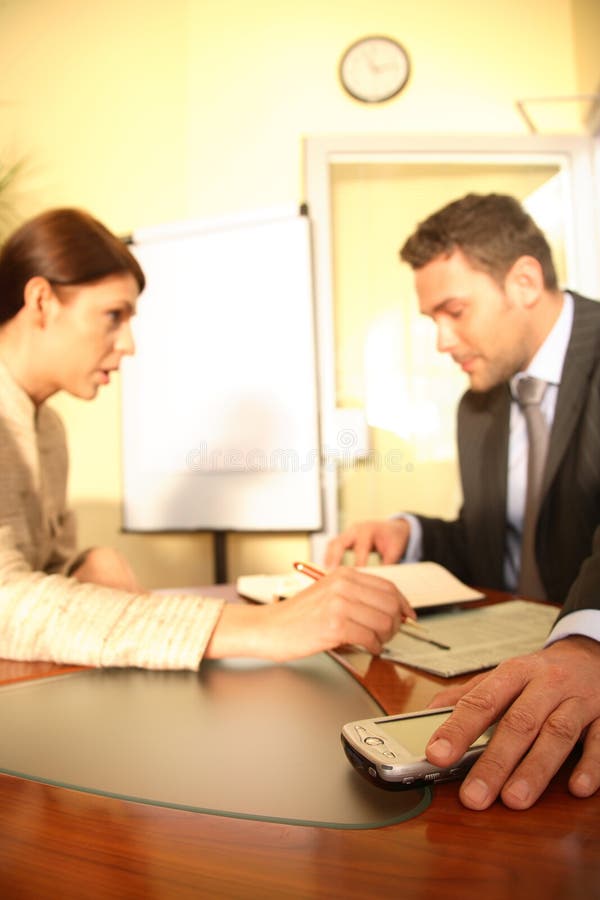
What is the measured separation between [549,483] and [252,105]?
1.76m

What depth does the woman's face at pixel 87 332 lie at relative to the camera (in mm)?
1046

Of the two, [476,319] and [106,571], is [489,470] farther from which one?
[106,571]

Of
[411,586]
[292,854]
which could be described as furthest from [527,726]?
[411,586]

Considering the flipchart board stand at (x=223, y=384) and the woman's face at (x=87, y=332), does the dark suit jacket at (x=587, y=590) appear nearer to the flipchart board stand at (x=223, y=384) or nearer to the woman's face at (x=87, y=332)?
the woman's face at (x=87, y=332)

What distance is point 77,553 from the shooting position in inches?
43.4

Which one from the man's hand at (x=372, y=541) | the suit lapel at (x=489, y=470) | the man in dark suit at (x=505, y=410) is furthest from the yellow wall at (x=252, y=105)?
the man's hand at (x=372, y=541)

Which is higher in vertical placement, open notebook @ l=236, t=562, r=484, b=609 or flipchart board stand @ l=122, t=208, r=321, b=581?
flipchart board stand @ l=122, t=208, r=321, b=581

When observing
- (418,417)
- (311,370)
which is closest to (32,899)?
(311,370)

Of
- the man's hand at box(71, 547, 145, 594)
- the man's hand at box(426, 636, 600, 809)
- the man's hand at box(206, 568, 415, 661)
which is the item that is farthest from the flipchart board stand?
the man's hand at box(426, 636, 600, 809)

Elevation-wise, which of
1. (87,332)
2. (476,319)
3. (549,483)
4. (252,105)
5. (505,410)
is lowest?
(549,483)

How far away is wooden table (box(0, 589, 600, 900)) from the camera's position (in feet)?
0.86

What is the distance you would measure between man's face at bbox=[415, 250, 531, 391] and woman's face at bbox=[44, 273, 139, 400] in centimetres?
92

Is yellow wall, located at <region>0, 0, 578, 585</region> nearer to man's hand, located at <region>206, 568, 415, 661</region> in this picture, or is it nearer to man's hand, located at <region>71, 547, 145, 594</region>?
man's hand, located at <region>71, 547, 145, 594</region>

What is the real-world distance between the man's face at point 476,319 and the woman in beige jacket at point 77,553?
3.08ft
